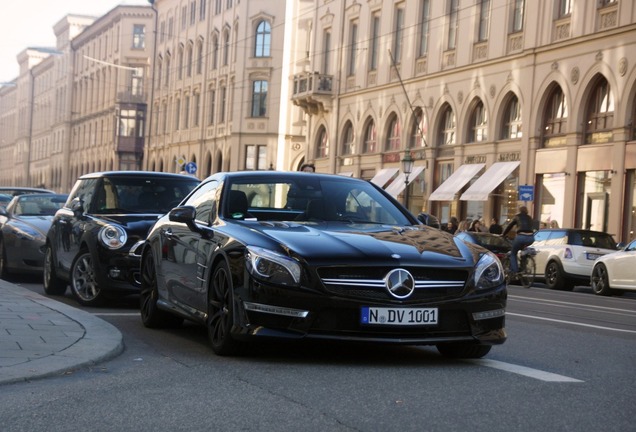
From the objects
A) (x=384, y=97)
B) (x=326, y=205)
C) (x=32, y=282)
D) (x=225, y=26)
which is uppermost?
(x=225, y=26)

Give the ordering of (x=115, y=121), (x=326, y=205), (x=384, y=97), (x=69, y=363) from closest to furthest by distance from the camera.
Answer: (x=69, y=363), (x=326, y=205), (x=384, y=97), (x=115, y=121)

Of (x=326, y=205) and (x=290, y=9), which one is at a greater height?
(x=290, y=9)

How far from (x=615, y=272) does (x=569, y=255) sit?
2925mm

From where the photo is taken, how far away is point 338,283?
25.7 feet

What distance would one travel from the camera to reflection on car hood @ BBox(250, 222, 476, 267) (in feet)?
26.0

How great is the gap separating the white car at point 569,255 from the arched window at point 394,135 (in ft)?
69.7

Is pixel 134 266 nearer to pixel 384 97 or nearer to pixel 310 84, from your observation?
pixel 384 97

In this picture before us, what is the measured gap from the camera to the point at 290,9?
228 ft

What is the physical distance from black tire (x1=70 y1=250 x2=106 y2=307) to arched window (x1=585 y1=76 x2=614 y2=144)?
24865 millimetres

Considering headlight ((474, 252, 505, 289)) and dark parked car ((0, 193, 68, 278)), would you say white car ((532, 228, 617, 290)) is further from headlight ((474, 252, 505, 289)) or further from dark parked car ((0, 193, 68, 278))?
headlight ((474, 252, 505, 289))

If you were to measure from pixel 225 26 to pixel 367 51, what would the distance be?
22926mm

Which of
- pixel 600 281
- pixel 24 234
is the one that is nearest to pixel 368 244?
pixel 24 234

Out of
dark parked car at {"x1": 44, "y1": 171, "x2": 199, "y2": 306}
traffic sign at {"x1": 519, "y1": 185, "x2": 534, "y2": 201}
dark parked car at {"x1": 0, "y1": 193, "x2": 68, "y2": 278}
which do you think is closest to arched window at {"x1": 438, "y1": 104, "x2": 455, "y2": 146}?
traffic sign at {"x1": 519, "y1": 185, "x2": 534, "y2": 201}

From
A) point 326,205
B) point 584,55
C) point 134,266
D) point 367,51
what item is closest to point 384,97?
point 367,51
